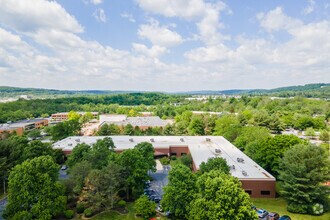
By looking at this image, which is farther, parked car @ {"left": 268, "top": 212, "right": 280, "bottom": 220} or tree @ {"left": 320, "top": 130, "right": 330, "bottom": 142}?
tree @ {"left": 320, "top": 130, "right": 330, "bottom": 142}

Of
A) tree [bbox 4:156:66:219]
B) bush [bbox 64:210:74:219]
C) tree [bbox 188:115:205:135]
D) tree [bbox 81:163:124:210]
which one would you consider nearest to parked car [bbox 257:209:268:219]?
tree [bbox 81:163:124:210]

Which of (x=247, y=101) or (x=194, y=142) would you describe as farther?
(x=247, y=101)

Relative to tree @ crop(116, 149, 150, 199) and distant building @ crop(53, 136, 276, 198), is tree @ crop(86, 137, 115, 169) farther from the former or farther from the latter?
distant building @ crop(53, 136, 276, 198)

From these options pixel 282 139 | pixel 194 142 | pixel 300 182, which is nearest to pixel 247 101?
pixel 194 142

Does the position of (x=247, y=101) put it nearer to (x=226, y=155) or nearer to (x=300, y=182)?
(x=226, y=155)

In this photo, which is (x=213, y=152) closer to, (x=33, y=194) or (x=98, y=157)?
(x=98, y=157)

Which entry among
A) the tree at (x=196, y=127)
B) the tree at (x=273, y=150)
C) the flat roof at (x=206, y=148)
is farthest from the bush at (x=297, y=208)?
the tree at (x=196, y=127)

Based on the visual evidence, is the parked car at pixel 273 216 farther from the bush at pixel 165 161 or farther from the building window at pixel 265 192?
the bush at pixel 165 161
